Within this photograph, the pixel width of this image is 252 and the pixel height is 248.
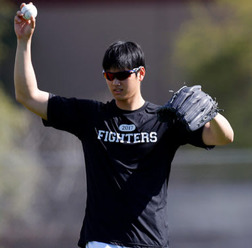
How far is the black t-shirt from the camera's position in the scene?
124 inches

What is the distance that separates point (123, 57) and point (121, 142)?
0.48 metres

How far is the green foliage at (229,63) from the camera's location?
1091cm

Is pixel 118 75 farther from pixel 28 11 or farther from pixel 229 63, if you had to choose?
pixel 229 63

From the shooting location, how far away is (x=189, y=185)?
7.13 meters

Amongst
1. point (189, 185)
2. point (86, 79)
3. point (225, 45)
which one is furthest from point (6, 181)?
point (86, 79)

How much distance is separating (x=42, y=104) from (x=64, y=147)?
356 centimetres

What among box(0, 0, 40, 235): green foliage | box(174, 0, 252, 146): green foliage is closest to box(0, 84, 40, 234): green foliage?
box(0, 0, 40, 235): green foliage

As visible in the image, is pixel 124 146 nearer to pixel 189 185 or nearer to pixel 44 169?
pixel 44 169

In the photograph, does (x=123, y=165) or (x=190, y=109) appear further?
(x=123, y=165)

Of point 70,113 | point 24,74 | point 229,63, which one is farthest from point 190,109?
point 229,63

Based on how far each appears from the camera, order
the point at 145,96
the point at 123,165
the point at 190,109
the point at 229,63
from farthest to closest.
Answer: the point at 145,96
the point at 229,63
the point at 123,165
the point at 190,109

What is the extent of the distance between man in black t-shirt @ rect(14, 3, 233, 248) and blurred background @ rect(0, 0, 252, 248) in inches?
127

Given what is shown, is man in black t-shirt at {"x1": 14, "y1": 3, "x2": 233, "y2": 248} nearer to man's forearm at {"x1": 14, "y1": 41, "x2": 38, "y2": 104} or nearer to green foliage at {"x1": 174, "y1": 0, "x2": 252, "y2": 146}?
man's forearm at {"x1": 14, "y1": 41, "x2": 38, "y2": 104}

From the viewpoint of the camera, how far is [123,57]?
3.29 metres
